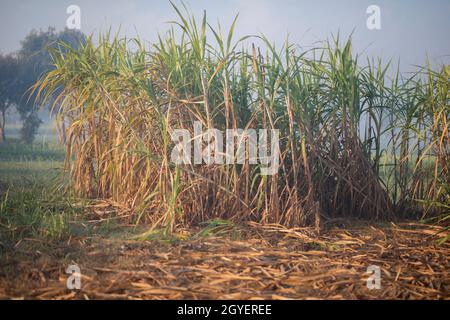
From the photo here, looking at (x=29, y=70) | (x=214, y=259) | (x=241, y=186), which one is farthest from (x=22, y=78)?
(x=214, y=259)

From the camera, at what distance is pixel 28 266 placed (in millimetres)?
2439

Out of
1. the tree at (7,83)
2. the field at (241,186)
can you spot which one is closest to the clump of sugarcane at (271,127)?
the field at (241,186)

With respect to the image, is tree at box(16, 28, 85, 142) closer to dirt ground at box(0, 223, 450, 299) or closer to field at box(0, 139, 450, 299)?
field at box(0, 139, 450, 299)

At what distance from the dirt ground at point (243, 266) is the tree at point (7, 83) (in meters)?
7.08

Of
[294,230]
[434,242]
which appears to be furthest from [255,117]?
[434,242]

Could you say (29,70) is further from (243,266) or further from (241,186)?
(243,266)

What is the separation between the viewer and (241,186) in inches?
124

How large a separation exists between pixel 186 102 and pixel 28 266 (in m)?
1.24

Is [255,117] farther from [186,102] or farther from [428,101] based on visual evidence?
[428,101]

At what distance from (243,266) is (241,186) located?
2.44ft

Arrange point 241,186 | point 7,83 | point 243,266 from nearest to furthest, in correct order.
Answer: point 243,266
point 241,186
point 7,83

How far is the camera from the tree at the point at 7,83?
9.19 metres

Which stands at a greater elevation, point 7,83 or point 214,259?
point 7,83

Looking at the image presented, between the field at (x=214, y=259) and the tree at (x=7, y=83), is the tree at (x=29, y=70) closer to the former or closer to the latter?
the tree at (x=7, y=83)
